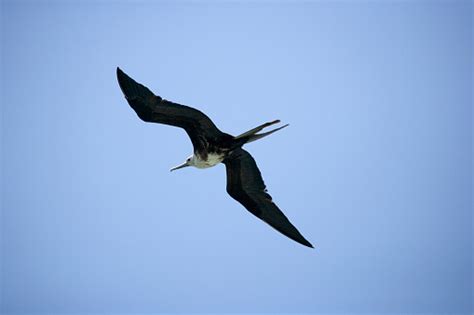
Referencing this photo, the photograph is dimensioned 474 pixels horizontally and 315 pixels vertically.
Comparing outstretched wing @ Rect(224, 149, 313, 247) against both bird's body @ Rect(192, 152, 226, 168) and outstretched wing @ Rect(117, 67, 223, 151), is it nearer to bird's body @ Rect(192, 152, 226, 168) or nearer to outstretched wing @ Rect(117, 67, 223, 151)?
bird's body @ Rect(192, 152, 226, 168)

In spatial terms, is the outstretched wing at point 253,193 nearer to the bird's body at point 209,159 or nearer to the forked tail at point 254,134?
the bird's body at point 209,159

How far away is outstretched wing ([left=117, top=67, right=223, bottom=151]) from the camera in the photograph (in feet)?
25.0

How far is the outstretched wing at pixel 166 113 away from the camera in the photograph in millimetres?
7633

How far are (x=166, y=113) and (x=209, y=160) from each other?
37.9 inches

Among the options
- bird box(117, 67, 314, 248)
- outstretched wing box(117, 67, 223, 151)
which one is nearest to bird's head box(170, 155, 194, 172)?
bird box(117, 67, 314, 248)

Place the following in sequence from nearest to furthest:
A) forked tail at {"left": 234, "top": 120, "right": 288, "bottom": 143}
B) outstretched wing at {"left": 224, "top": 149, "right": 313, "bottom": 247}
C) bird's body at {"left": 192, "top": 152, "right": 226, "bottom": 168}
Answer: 1. forked tail at {"left": 234, "top": 120, "right": 288, "bottom": 143}
2. bird's body at {"left": 192, "top": 152, "right": 226, "bottom": 168}
3. outstretched wing at {"left": 224, "top": 149, "right": 313, "bottom": 247}

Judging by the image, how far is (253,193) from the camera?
900cm

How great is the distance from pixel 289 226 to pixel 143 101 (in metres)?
2.68

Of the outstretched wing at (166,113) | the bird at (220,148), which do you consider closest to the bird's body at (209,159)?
the bird at (220,148)

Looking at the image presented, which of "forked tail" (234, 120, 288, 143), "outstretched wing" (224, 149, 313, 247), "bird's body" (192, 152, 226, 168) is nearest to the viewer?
"forked tail" (234, 120, 288, 143)

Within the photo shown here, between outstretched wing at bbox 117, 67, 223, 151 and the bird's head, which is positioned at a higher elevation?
outstretched wing at bbox 117, 67, 223, 151

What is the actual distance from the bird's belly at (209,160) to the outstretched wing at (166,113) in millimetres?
177


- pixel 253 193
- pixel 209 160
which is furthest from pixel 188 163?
pixel 253 193

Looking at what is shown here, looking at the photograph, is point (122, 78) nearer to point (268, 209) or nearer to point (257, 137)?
point (257, 137)
